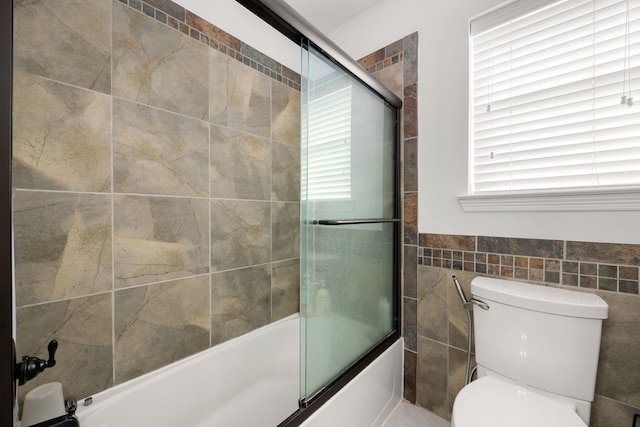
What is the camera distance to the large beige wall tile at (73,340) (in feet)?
3.07

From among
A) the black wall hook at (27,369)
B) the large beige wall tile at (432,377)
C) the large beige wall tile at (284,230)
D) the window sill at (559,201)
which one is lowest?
the large beige wall tile at (432,377)

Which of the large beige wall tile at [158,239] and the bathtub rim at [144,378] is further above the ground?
the large beige wall tile at [158,239]

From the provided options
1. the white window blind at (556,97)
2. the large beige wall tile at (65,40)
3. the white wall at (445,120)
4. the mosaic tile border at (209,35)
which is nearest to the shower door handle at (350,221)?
the white wall at (445,120)

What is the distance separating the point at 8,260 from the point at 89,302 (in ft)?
2.91

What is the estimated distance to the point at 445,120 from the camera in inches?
59.6

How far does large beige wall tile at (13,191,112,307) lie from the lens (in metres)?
0.92

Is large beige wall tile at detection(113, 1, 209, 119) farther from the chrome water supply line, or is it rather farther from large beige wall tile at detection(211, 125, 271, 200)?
the chrome water supply line

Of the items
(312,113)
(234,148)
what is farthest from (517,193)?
(234,148)

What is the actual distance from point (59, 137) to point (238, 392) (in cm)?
140

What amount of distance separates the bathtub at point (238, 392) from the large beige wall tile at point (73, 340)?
0.27 ft

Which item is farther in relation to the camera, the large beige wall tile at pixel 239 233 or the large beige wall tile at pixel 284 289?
the large beige wall tile at pixel 284 289

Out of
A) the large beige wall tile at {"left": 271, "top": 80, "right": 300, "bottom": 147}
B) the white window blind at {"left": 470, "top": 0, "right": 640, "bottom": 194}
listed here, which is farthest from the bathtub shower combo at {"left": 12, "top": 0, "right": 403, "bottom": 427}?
the large beige wall tile at {"left": 271, "top": 80, "right": 300, "bottom": 147}

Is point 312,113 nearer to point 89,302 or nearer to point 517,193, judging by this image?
point 517,193

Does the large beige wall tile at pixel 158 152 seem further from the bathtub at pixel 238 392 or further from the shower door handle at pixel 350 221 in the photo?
the bathtub at pixel 238 392
